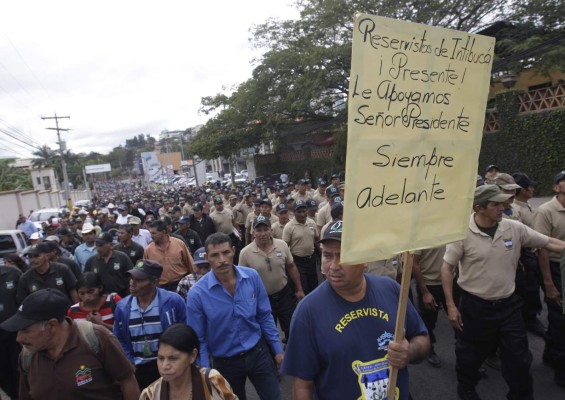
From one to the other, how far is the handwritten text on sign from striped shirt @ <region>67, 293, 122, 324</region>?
2.98m

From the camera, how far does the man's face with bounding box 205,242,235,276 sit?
3.14 m

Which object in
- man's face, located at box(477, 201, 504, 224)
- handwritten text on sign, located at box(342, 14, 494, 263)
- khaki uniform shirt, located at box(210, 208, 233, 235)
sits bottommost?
khaki uniform shirt, located at box(210, 208, 233, 235)

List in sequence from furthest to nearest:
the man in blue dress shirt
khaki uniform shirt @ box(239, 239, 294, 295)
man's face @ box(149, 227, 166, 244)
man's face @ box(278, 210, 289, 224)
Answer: man's face @ box(278, 210, 289, 224)
man's face @ box(149, 227, 166, 244)
khaki uniform shirt @ box(239, 239, 294, 295)
the man in blue dress shirt

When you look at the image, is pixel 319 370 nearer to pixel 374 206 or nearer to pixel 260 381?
pixel 374 206

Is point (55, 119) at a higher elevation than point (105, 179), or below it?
higher

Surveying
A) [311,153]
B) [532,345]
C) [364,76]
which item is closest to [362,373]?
[364,76]

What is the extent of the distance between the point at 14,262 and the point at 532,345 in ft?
23.0

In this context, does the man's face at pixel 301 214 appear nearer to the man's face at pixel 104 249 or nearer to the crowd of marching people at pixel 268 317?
the crowd of marching people at pixel 268 317

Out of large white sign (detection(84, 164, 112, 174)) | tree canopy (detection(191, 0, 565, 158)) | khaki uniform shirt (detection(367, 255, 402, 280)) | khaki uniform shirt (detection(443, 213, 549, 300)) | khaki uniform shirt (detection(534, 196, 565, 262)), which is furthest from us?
large white sign (detection(84, 164, 112, 174))

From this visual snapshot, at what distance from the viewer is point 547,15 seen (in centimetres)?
1870

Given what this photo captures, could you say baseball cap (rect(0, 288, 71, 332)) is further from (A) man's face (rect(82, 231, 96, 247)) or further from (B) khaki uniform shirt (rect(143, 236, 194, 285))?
(A) man's face (rect(82, 231, 96, 247))

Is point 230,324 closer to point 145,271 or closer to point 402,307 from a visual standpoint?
point 145,271

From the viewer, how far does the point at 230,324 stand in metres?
3.11

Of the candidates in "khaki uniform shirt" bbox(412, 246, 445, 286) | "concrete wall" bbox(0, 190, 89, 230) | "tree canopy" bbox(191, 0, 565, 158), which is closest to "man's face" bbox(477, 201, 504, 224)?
"khaki uniform shirt" bbox(412, 246, 445, 286)
